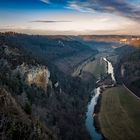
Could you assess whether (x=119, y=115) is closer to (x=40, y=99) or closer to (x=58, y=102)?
(x=58, y=102)

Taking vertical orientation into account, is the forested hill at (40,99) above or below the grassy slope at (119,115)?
above

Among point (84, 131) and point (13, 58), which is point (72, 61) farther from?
point (84, 131)

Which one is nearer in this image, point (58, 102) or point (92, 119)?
point (92, 119)

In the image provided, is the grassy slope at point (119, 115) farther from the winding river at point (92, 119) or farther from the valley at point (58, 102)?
the winding river at point (92, 119)

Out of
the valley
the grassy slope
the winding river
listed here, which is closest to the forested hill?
the valley

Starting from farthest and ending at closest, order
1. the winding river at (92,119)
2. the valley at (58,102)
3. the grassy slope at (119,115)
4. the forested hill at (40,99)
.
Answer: the winding river at (92,119), the grassy slope at (119,115), the valley at (58,102), the forested hill at (40,99)

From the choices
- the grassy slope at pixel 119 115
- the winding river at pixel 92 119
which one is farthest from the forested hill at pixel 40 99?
the grassy slope at pixel 119 115

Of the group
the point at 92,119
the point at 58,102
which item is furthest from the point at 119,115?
the point at 58,102

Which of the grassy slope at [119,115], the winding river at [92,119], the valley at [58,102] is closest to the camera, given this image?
Result: the valley at [58,102]

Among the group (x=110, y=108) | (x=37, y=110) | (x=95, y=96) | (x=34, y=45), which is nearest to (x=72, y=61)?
(x=34, y=45)

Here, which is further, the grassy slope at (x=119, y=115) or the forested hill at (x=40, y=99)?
the grassy slope at (x=119, y=115)
